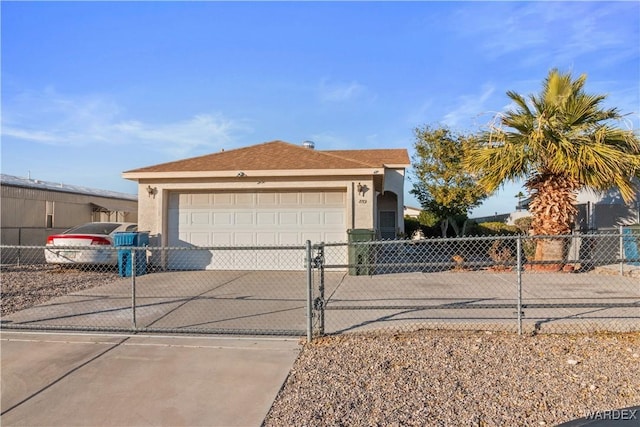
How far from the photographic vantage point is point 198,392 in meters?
4.00

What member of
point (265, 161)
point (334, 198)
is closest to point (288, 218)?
point (334, 198)

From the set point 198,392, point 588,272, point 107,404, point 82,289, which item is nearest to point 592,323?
point 198,392

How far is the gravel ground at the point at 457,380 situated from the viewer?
3.51 m

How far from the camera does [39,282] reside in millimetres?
9938

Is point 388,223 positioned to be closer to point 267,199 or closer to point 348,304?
point 267,199

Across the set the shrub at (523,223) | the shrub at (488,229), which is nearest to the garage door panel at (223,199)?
the shrub at (523,223)

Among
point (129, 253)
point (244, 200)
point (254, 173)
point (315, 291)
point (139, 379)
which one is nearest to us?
point (139, 379)

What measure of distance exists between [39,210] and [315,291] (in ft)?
45.6

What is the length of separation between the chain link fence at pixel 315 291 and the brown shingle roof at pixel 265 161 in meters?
2.48

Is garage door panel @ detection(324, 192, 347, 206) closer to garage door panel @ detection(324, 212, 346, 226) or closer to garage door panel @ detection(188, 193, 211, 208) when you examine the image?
garage door panel @ detection(324, 212, 346, 226)

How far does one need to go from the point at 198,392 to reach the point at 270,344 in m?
1.43

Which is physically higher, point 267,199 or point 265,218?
point 267,199

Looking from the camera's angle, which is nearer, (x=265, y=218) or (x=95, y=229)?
(x=265, y=218)

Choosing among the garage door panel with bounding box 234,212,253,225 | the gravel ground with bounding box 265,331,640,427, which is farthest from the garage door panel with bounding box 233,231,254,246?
the gravel ground with bounding box 265,331,640,427
